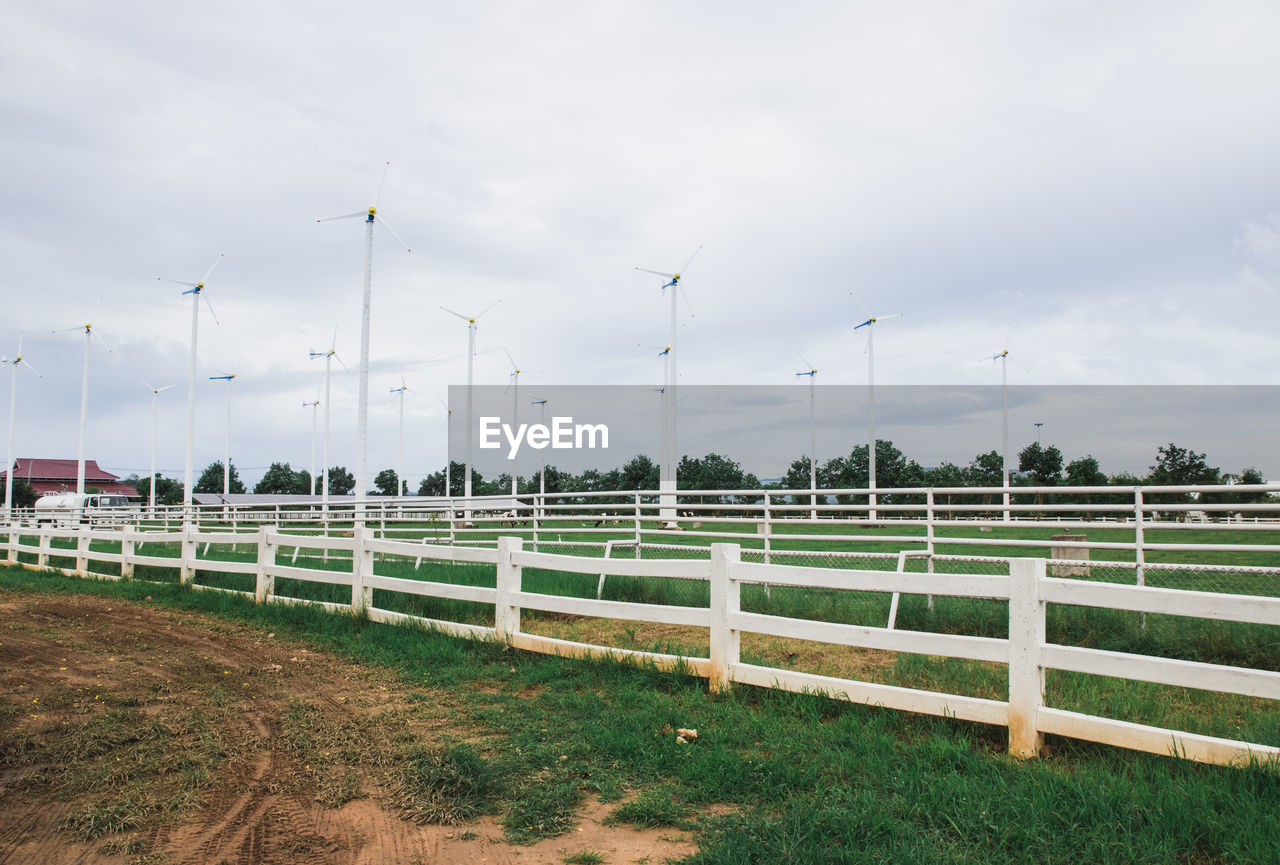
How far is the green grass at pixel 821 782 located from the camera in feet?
11.9

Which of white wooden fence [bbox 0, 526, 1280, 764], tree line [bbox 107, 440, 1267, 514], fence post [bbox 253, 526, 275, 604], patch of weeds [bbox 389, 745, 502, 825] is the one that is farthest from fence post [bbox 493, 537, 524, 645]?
tree line [bbox 107, 440, 1267, 514]

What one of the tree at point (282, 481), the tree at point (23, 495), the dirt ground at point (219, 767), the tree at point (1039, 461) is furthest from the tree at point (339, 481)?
the dirt ground at point (219, 767)

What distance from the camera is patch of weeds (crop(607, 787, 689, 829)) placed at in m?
4.18

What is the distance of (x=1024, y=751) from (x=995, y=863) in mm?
1500

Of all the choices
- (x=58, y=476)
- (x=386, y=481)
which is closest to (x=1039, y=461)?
(x=386, y=481)

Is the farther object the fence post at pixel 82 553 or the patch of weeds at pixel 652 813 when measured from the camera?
the fence post at pixel 82 553

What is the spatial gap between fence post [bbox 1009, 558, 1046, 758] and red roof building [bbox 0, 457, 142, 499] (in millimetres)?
124022

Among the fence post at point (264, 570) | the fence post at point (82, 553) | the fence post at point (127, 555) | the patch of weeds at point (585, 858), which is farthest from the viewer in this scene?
the fence post at point (82, 553)

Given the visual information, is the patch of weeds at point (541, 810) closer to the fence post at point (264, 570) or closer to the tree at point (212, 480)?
the fence post at point (264, 570)

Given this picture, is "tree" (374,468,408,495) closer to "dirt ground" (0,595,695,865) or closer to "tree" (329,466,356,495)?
"tree" (329,466,356,495)

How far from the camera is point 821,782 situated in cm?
445

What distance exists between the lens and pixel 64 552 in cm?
1844

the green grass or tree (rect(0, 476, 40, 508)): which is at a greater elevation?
the green grass

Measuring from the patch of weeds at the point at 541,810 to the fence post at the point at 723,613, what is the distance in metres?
1.94
